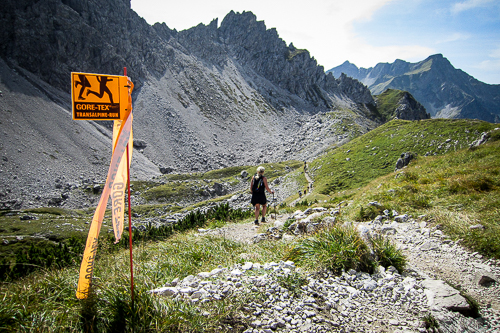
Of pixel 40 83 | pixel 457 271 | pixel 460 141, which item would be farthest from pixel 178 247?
pixel 40 83

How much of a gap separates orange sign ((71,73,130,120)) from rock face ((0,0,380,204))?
6093cm

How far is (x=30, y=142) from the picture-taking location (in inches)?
2243

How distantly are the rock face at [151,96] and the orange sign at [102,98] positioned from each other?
60930mm

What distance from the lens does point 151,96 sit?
97.9 meters

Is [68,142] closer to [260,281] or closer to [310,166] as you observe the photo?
[310,166]

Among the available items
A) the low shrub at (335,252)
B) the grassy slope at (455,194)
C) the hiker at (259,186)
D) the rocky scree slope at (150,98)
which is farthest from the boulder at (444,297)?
the rocky scree slope at (150,98)

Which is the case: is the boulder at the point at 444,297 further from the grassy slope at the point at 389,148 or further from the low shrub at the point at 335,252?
the grassy slope at the point at 389,148

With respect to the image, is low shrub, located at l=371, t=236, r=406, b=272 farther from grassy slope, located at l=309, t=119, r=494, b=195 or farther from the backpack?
grassy slope, located at l=309, t=119, r=494, b=195

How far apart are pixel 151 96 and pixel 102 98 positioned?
104 m

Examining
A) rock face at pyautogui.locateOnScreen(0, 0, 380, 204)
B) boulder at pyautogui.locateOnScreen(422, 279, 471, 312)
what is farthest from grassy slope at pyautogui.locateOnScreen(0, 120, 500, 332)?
rock face at pyautogui.locateOnScreen(0, 0, 380, 204)

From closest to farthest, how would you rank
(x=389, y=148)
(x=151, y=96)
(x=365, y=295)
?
1. (x=365, y=295)
2. (x=389, y=148)
3. (x=151, y=96)

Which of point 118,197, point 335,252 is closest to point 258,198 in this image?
point 335,252

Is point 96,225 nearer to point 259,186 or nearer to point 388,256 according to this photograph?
point 388,256

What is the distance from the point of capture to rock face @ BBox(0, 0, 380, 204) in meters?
62.2
